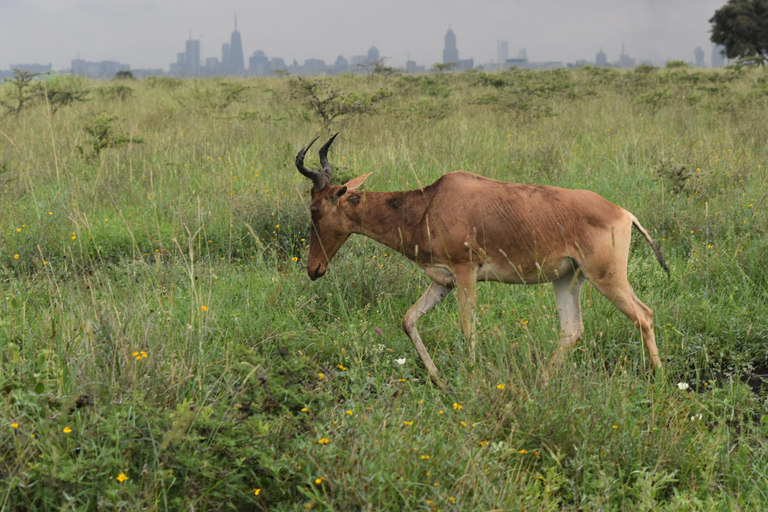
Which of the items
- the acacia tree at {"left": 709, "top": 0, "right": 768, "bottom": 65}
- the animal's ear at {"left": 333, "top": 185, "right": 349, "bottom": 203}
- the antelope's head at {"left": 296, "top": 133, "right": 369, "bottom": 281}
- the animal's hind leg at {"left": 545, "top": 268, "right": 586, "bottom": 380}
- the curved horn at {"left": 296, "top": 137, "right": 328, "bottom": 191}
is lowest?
the animal's hind leg at {"left": 545, "top": 268, "right": 586, "bottom": 380}

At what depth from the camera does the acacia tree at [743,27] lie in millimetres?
35719

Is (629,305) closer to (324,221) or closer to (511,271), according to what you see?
(511,271)

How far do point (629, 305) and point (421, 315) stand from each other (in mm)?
1357

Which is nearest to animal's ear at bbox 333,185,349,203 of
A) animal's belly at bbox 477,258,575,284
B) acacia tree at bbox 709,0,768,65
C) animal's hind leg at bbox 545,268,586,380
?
animal's belly at bbox 477,258,575,284

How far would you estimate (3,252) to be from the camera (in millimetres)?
6016

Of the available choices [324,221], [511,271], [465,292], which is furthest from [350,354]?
[511,271]

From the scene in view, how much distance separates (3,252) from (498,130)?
8.39m

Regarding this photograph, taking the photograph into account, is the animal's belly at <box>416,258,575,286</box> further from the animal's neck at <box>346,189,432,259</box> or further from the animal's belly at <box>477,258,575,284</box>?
the animal's neck at <box>346,189,432,259</box>

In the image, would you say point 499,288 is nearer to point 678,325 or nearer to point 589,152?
point 678,325

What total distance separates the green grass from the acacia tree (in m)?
30.6

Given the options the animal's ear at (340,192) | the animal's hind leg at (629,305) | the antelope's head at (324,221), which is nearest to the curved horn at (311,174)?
the antelope's head at (324,221)

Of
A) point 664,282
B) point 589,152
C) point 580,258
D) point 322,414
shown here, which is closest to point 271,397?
point 322,414

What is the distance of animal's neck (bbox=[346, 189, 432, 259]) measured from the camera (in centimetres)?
467

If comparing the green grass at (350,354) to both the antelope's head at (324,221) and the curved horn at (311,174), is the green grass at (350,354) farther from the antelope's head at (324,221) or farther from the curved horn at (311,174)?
the curved horn at (311,174)
